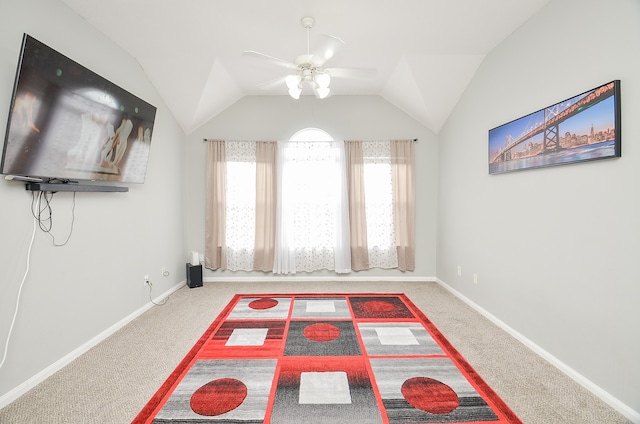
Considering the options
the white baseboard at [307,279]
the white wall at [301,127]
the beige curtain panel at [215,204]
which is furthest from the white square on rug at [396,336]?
the beige curtain panel at [215,204]

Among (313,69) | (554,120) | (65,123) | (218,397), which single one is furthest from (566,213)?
(65,123)

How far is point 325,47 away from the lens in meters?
2.16

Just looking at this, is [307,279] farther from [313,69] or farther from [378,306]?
[313,69]

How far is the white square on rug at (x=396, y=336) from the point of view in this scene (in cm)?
250

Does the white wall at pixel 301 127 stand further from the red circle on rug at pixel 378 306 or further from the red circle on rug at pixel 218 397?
the red circle on rug at pixel 218 397

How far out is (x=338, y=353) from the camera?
91.4 inches

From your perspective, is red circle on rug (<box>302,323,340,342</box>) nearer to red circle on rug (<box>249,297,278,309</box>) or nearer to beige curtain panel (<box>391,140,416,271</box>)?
red circle on rug (<box>249,297,278,309</box>)

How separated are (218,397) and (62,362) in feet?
4.30

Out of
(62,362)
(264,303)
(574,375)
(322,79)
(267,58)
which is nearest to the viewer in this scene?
(574,375)

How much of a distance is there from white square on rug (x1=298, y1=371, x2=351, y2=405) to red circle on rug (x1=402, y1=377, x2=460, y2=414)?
0.39m

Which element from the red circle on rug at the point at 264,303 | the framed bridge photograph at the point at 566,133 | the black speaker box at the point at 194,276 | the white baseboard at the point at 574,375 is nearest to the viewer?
the white baseboard at the point at 574,375

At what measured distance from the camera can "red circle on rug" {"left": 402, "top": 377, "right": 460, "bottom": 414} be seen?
1.73m

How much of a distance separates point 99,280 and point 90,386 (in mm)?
948

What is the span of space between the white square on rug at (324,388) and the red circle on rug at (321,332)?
20.3 inches
